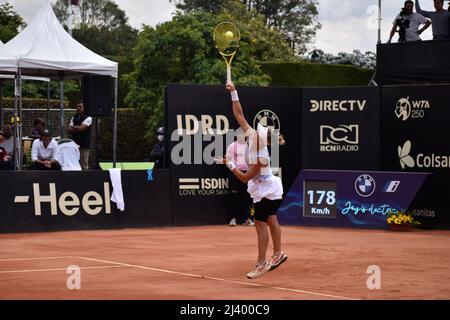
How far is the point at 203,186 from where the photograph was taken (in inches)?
763

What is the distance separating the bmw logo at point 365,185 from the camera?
18781 millimetres

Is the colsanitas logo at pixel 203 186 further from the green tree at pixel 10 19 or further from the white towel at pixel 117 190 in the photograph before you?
the green tree at pixel 10 19

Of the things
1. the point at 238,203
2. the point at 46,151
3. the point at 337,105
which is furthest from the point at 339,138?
the point at 46,151

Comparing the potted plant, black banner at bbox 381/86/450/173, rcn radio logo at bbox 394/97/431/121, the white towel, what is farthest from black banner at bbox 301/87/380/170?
the white towel

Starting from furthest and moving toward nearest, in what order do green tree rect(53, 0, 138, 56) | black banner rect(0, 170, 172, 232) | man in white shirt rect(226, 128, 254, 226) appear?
green tree rect(53, 0, 138, 56)
man in white shirt rect(226, 128, 254, 226)
black banner rect(0, 170, 172, 232)

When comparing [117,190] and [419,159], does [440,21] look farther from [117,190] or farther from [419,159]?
[117,190]

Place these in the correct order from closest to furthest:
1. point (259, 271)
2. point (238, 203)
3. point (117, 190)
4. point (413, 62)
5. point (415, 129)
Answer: point (259, 271) → point (117, 190) → point (415, 129) → point (238, 203) → point (413, 62)

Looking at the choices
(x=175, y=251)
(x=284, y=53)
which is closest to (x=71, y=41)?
(x=175, y=251)

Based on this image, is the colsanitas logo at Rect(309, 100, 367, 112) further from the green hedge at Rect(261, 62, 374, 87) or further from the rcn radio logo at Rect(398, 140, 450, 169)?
the green hedge at Rect(261, 62, 374, 87)

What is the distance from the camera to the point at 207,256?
14125 millimetres

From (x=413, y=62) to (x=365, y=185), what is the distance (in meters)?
3.06

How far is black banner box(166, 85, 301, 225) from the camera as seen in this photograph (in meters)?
19.2

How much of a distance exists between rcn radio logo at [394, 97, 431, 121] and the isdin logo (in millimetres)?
545

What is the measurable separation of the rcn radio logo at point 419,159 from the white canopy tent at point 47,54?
21.5 ft
